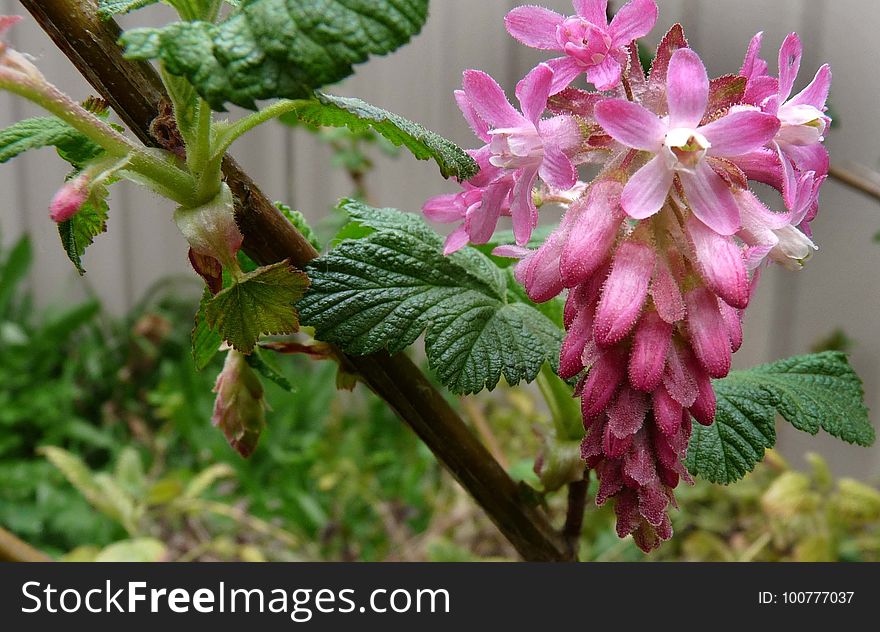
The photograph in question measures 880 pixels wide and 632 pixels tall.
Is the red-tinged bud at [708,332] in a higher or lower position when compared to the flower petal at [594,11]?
A: lower

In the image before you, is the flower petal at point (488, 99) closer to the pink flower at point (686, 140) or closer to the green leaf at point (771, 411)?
the pink flower at point (686, 140)

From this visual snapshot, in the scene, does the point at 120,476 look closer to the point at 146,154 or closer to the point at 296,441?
the point at 296,441

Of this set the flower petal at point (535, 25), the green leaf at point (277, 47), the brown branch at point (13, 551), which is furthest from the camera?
the brown branch at point (13, 551)

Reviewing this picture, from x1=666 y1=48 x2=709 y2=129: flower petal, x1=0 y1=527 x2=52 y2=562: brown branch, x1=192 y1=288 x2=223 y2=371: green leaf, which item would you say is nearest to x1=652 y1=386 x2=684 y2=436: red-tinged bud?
x1=666 y1=48 x2=709 y2=129: flower petal

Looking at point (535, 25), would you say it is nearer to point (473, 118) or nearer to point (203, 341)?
point (473, 118)

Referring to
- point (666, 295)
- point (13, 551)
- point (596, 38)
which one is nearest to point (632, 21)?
point (596, 38)

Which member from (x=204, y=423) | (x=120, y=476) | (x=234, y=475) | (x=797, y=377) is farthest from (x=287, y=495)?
(x=797, y=377)

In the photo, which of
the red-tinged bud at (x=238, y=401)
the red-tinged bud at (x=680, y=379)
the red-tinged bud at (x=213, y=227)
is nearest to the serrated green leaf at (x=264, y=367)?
the red-tinged bud at (x=238, y=401)
